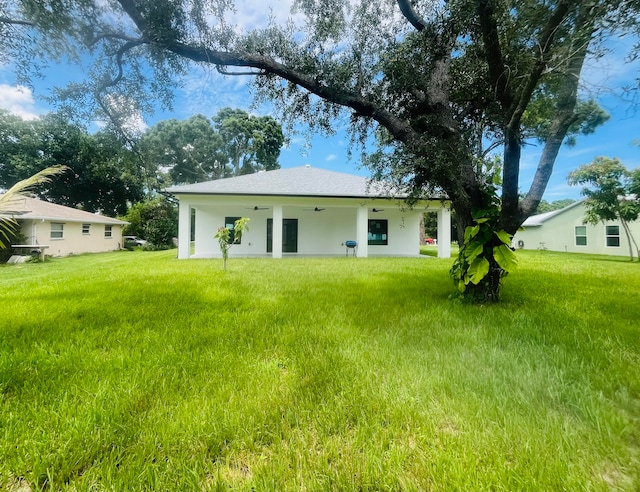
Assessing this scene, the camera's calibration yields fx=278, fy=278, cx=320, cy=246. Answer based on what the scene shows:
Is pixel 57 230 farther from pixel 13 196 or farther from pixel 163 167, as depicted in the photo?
pixel 13 196

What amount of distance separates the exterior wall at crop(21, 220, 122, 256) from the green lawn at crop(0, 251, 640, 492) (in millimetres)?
16089

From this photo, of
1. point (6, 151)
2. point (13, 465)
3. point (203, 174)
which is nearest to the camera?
point (13, 465)

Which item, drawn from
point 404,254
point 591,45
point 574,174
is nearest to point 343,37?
point 591,45

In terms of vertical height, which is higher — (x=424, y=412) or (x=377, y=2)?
(x=377, y=2)

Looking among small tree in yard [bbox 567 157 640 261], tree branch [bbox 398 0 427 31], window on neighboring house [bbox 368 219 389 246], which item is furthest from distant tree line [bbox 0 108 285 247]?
small tree in yard [bbox 567 157 640 261]

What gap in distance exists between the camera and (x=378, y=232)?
54.0ft

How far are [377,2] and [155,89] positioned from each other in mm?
4755

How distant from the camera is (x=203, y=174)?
31.8 meters

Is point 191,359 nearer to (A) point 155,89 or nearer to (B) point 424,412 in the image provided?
(B) point 424,412

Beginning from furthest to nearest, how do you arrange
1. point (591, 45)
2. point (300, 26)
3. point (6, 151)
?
point (6, 151) < point (300, 26) < point (591, 45)

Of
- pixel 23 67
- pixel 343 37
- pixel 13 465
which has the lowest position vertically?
pixel 13 465

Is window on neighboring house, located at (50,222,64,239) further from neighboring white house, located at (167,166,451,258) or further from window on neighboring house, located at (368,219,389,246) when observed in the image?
window on neighboring house, located at (368,219,389,246)

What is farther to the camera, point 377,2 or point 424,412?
point 377,2

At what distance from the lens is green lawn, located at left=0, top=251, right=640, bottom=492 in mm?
1446
